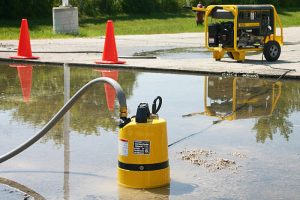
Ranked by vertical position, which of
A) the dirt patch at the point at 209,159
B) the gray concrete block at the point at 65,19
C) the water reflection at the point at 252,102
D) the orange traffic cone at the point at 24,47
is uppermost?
the gray concrete block at the point at 65,19

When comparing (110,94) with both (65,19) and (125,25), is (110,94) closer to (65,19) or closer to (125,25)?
(65,19)

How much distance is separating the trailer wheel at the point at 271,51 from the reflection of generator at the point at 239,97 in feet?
8.47

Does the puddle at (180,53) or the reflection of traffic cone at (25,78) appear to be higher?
the puddle at (180,53)

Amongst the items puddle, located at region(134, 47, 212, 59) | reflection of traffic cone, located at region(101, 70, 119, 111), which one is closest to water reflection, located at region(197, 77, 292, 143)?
reflection of traffic cone, located at region(101, 70, 119, 111)

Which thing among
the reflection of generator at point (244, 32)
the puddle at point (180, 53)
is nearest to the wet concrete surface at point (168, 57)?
the puddle at point (180, 53)

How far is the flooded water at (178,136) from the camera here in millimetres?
5586

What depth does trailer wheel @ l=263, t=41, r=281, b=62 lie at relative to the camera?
14.7 meters

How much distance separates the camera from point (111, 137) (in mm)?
7496

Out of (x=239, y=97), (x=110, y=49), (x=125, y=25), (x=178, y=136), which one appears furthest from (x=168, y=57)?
(x=125, y=25)

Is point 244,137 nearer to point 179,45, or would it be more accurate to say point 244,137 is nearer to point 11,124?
point 11,124

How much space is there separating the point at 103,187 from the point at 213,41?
31.7 ft

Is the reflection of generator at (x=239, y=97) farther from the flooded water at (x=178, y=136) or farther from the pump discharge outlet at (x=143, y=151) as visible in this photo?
the pump discharge outlet at (x=143, y=151)

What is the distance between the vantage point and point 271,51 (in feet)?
48.3

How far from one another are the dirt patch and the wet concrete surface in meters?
5.71
